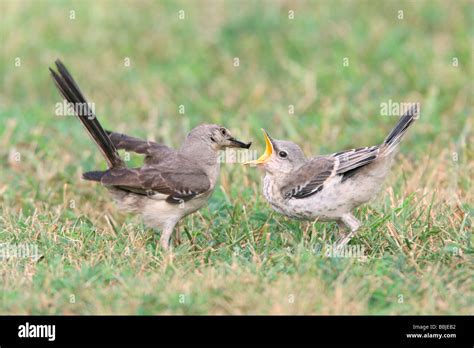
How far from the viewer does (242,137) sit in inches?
350

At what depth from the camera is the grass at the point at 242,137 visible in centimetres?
537

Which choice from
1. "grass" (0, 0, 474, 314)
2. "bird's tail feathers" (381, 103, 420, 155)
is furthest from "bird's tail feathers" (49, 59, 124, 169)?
"bird's tail feathers" (381, 103, 420, 155)

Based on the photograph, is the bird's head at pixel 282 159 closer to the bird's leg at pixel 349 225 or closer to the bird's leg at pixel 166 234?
the bird's leg at pixel 349 225

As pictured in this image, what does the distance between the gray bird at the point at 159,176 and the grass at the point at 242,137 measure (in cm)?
26

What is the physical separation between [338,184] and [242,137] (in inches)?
107

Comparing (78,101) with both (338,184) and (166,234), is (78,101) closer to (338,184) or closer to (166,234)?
(166,234)

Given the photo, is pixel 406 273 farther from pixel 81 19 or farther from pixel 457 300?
pixel 81 19

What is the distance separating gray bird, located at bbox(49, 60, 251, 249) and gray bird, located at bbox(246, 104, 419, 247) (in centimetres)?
62

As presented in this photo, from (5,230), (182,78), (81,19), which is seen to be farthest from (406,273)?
(81,19)

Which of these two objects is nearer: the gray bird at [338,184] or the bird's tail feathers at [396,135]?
the gray bird at [338,184]

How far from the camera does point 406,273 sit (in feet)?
18.6

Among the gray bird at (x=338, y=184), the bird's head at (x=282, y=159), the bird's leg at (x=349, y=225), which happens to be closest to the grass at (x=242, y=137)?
the bird's leg at (x=349, y=225)

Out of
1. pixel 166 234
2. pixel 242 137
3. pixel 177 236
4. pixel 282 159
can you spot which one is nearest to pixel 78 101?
pixel 166 234

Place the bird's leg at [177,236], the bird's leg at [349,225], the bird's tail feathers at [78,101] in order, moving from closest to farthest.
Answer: the bird's leg at [349,225] < the bird's tail feathers at [78,101] < the bird's leg at [177,236]
